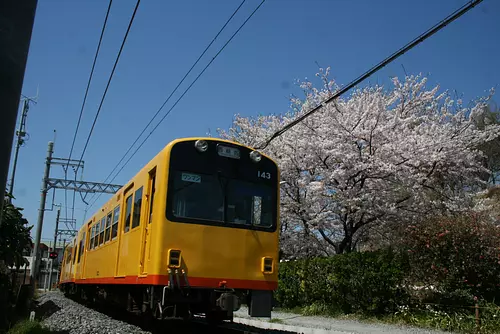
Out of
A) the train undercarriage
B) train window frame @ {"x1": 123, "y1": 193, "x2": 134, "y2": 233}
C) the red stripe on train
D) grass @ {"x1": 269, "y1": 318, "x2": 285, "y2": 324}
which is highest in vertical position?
train window frame @ {"x1": 123, "y1": 193, "x2": 134, "y2": 233}

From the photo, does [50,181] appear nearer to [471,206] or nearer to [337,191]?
[337,191]

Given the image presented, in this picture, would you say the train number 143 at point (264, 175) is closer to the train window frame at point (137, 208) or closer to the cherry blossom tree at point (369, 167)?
the train window frame at point (137, 208)

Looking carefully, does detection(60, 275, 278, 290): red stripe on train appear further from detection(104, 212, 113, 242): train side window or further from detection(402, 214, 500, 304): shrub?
detection(402, 214, 500, 304): shrub

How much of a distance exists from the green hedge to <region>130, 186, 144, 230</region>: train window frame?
679 cm

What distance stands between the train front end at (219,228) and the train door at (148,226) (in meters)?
0.52

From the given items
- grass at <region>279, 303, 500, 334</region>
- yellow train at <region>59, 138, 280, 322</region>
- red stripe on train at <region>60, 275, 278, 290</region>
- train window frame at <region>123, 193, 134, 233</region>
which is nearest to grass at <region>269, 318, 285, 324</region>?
grass at <region>279, 303, 500, 334</region>

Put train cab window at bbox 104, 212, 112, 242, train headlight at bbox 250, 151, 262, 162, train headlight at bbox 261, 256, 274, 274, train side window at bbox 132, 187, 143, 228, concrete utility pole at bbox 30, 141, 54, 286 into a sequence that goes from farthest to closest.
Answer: concrete utility pole at bbox 30, 141, 54, 286 → train cab window at bbox 104, 212, 112, 242 → train side window at bbox 132, 187, 143, 228 → train headlight at bbox 250, 151, 262, 162 → train headlight at bbox 261, 256, 274, 274

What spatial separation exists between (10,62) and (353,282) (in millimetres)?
10924

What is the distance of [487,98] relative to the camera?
832 inches

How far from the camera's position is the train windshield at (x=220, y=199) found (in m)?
7.69

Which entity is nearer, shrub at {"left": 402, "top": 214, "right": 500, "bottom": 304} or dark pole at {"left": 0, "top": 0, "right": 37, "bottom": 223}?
dark pole at {"left": 0, "top": 0, "right": 37, "bottom": 223}

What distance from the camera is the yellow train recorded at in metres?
7.41

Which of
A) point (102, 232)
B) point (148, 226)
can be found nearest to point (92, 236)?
point (102, 232)

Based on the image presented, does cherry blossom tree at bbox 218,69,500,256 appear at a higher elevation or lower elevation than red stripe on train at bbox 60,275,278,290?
higher
